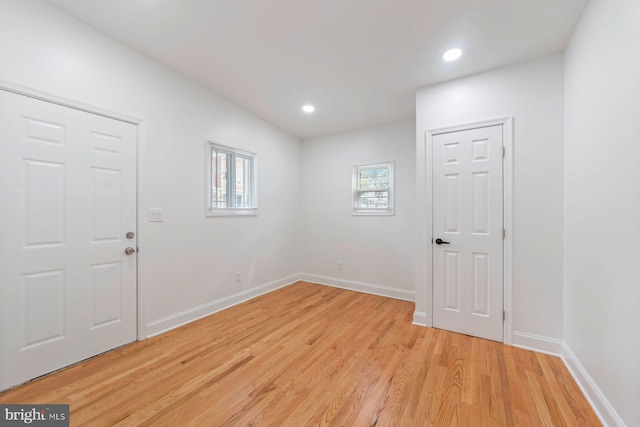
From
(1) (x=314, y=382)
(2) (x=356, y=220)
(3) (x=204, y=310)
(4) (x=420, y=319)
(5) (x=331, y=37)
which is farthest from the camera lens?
(2) (x=356, y=220)

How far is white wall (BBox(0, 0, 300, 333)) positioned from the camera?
6.01 ft

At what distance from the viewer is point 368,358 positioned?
217 centimetres

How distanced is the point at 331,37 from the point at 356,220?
2697 mm

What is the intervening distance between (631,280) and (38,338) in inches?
150

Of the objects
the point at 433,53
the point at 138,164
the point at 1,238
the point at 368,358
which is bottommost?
the point at 368,358

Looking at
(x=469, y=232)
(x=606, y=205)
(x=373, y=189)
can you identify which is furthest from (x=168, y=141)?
(x=606, y=205)

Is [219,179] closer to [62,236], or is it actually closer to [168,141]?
[168,141]

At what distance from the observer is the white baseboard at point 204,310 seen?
8.34 ft

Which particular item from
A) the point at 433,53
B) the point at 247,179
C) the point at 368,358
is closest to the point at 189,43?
the point at 247,179

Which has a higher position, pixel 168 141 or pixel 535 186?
pixel 168 141

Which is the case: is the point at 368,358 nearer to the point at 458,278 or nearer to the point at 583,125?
the point at 458,278

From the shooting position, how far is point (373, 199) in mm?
4098

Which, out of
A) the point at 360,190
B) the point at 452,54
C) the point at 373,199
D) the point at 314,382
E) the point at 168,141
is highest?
the point at 452,54

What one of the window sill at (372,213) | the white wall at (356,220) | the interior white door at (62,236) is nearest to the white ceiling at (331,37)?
the interior white door at (62,236)
